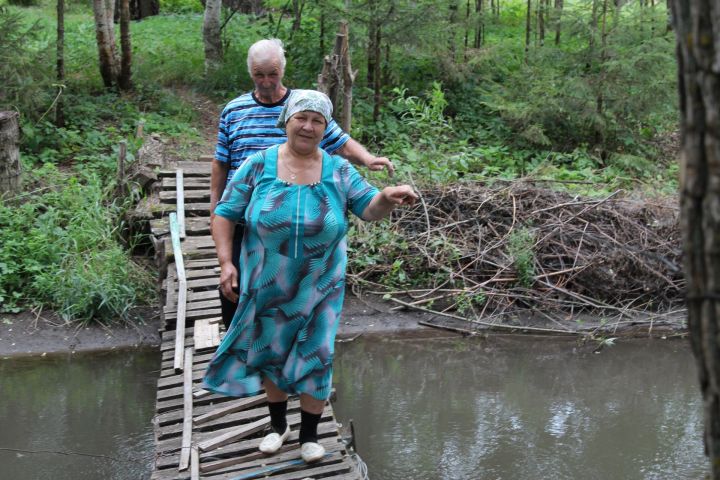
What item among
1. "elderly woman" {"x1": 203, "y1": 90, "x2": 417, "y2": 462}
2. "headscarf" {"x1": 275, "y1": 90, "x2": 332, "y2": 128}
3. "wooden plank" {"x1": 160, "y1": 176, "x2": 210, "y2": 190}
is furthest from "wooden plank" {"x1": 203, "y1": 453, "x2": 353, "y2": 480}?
"wooden plank" {"x1": 160, "y1": 176, "x2": 210, "y2": 190}

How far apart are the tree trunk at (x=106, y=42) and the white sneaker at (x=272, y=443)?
887 cm

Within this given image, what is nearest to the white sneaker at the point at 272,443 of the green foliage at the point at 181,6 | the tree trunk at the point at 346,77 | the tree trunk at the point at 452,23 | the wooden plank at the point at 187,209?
the wooden plank at the point at 187,209

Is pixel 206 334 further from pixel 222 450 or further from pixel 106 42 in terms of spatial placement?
pixel 106 42

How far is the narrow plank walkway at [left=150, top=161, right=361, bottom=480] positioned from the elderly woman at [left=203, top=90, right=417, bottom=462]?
0.42 meters

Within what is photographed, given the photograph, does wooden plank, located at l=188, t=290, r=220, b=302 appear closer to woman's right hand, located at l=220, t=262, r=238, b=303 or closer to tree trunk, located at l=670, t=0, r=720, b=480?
woman's right hand, located at l=220, t=262, r=238, b=303

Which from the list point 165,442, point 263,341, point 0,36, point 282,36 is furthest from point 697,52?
point 282,36

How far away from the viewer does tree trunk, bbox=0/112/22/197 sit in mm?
8500

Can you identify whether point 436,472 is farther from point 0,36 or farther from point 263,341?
point 0,36

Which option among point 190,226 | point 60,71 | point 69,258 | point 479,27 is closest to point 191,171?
point 190,226

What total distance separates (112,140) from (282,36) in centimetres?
461

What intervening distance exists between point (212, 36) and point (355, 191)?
33.9 feet

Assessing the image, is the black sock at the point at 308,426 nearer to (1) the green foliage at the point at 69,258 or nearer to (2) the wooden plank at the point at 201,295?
(2) the wooden plank at the point at 201,295

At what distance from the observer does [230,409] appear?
4.77 metres

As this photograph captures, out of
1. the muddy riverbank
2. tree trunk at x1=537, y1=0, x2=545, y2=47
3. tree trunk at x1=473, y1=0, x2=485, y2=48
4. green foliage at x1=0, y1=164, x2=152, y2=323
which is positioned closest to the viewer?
the muddy riverbank
